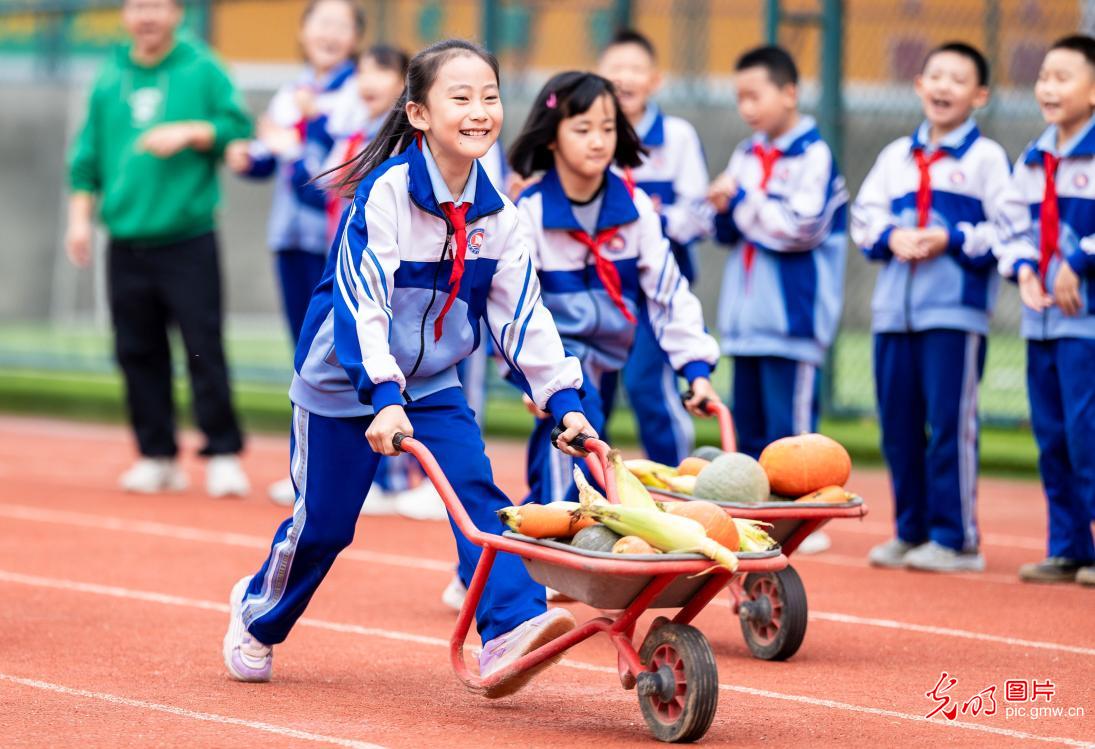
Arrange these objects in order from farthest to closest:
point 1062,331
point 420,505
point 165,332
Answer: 1. point 165,332
2. point 420,505
3. point 1062,331

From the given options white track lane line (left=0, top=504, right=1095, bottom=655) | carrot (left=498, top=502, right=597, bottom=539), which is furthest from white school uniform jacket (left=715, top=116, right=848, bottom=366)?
carrot (left=498, top=502, right=597, bottom=539)

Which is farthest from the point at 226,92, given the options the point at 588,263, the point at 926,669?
the point at 926,669

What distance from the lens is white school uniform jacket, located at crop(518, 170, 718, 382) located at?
6.54 meters

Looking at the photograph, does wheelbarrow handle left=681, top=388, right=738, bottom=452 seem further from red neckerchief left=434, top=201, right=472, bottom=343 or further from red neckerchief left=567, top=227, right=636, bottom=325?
red neckerchief left=434, top=201, right=472, bottom=343

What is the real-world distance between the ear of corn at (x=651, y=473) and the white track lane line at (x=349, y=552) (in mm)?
1127

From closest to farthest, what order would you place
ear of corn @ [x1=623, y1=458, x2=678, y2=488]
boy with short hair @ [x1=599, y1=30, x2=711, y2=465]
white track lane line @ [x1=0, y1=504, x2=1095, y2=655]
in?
ear of corn @ [x1=623, y1=458, x2=678, y2=488], white track lane line @ [x1=0, y1=504, x2=1095, y2=655], boy with short hair @ [x1=599, y1=30, x2=711, y2=465]

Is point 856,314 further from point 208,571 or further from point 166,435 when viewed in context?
point 208,571

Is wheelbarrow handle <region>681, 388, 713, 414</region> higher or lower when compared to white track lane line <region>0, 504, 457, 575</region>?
higher

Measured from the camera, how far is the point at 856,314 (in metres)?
14.5

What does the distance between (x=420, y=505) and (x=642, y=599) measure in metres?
4.86

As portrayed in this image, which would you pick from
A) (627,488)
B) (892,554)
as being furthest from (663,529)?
(892,554)

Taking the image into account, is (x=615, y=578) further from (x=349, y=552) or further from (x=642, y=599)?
(x=349, y=552)

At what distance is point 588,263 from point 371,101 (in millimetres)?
3078

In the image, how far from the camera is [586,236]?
259 inches
